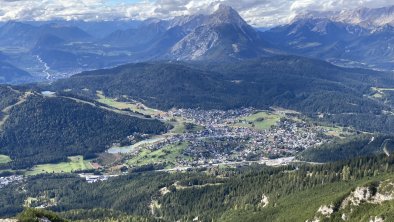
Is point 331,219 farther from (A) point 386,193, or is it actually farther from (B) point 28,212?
(B) point 28,212

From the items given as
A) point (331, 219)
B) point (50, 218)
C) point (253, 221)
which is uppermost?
point (50, 218)

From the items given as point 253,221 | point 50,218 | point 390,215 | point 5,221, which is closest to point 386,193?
point 390,215

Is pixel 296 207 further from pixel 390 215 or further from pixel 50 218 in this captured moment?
pixel 50 218

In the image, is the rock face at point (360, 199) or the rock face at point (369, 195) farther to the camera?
the rock face at point (360, 199)

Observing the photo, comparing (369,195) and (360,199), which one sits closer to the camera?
(369,195)

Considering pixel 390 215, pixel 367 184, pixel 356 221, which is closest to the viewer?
pixel 390 215

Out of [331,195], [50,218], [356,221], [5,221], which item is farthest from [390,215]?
[5,221]

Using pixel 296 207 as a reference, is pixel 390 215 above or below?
above

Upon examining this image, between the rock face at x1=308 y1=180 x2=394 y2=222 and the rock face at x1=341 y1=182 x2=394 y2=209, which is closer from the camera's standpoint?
the rock face at x1=341 y1=182 x2=394 y2=209

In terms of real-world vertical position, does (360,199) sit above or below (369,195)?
below

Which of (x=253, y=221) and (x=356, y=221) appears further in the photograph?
(x=253, y=221)

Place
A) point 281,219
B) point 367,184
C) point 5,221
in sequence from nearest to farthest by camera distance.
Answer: point 5,221 → point 367,184 → point 281,219
